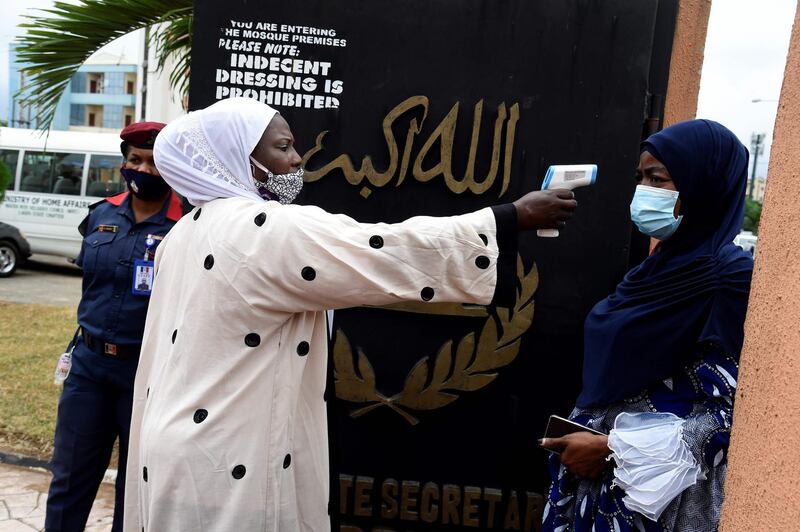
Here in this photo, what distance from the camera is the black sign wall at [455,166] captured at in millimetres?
3219

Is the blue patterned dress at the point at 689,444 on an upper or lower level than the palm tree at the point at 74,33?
lower

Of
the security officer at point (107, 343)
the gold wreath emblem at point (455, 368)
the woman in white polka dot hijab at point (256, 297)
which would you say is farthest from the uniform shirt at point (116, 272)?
the woman in white polka dot hijab at point (256, 297)

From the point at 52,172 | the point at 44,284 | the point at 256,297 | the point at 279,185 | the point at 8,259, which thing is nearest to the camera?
the point at 256,297

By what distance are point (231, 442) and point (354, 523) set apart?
1.55 m

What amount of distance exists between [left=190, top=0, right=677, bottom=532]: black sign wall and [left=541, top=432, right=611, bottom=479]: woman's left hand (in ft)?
3.08

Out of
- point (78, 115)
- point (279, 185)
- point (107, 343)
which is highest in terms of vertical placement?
point (78, 115)

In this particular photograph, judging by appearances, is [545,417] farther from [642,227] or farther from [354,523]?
[642,227]

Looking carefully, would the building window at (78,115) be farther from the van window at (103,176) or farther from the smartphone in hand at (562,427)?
the smartphone in hand at (562,427)

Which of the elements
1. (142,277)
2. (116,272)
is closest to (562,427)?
(142,277)

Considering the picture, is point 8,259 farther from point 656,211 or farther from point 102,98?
point 102,98

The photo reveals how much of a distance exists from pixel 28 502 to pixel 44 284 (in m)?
9.18

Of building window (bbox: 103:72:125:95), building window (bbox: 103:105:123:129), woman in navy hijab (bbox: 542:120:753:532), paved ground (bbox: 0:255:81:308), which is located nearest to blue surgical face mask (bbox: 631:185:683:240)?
woman in navy hijab (bbox: 542:120:753:532)

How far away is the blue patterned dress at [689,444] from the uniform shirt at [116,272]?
1789 millimetres

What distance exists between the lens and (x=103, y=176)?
13.3 metres
